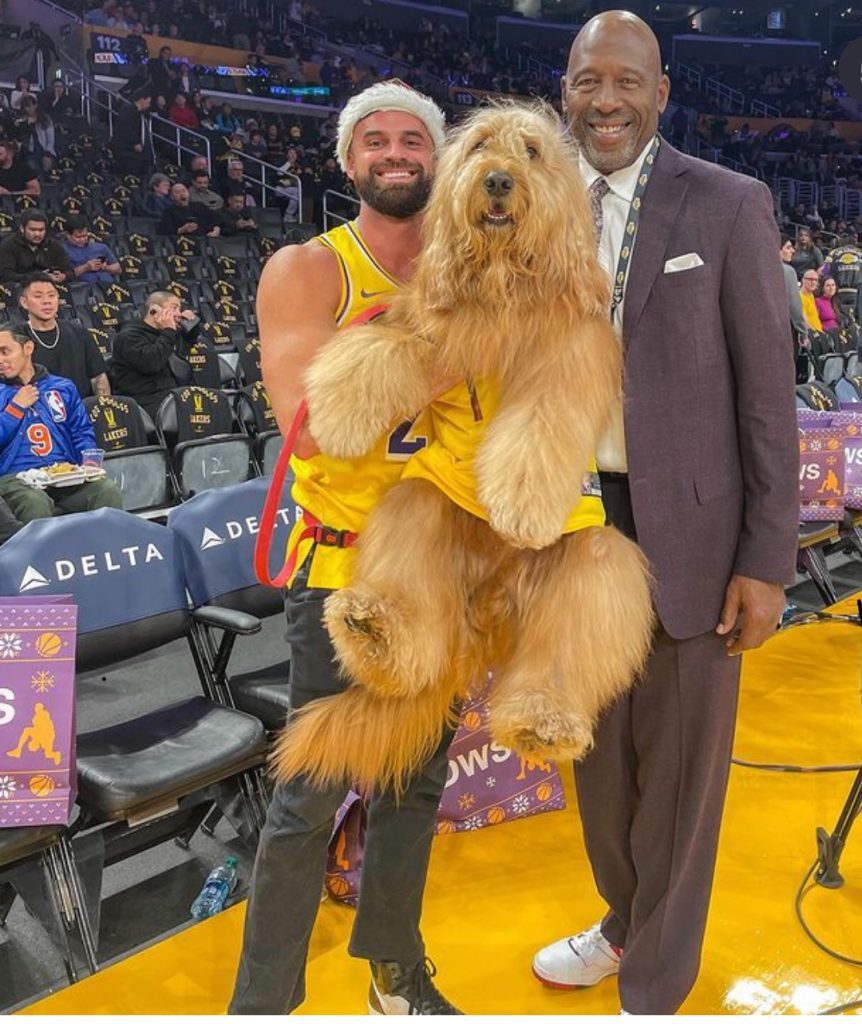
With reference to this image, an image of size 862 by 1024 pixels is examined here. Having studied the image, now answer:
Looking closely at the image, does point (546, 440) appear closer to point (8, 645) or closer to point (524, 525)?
point (524, 525)

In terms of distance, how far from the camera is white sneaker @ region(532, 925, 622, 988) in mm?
2254

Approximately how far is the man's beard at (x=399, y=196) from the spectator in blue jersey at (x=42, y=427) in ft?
10.8

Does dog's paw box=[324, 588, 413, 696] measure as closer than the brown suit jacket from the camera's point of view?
Yes

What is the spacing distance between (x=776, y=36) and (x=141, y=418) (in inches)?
1047

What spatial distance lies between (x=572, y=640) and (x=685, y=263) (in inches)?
26.9

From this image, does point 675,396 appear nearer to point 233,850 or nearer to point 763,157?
point 233,850

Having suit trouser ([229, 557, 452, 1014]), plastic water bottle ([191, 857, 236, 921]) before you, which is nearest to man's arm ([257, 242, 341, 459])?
suit trouser ([229, 557, 452, 1014])

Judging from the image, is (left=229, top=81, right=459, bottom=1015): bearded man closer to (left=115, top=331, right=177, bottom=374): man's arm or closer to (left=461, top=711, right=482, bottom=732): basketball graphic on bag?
(left=461, top=711, right=482, bottom=732): basketball graphic on bag

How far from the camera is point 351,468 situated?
6.15 feet

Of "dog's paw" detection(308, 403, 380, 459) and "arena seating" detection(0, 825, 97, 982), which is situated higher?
"dog's paw" detection(308, 403, 380, 459)

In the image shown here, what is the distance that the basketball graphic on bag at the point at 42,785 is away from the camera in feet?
7.50

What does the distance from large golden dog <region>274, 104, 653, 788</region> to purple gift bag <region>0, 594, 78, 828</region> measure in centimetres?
78

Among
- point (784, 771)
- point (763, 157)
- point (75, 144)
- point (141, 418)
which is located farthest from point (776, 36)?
point (784, 771)

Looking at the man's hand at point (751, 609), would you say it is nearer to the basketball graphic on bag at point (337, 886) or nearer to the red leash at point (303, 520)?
the red leash at point (303, 520)
